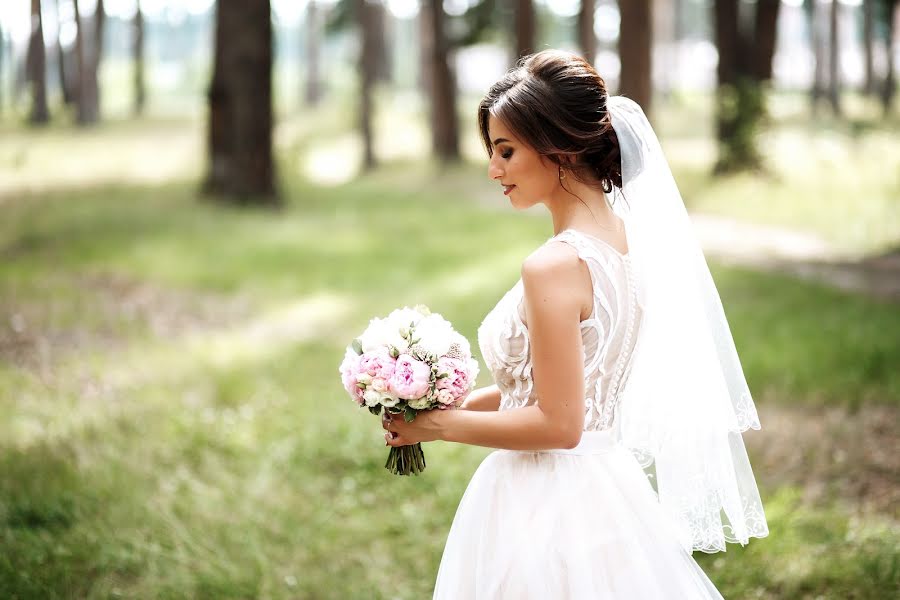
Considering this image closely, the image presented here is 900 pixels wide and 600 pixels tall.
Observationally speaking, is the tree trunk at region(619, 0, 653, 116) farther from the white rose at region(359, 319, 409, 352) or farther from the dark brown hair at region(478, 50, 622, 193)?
the white rose at region(359, 319, 409, 352)

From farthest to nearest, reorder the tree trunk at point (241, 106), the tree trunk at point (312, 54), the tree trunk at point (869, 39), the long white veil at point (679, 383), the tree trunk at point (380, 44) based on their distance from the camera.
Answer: the tree trunk at point (312, 54)
the tree trunk at point (380, 44)
the tree trunk at point (869, 39)
the tree trunk at point (241, 106)
the long white veil at point (679, 383)

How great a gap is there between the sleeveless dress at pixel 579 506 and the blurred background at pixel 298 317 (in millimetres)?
2030

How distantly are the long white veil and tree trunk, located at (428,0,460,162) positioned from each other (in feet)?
75.3

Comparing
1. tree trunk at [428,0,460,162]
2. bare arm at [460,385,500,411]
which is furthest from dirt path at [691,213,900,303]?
tree trunk at [428,0,460,162]

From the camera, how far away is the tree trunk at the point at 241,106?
1541cm

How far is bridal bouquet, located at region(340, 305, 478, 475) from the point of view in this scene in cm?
242

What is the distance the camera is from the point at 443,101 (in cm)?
2552

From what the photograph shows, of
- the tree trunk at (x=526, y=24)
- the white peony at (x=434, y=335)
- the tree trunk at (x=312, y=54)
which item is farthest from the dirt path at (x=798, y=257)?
the tree trunk at (x=312, y=54)

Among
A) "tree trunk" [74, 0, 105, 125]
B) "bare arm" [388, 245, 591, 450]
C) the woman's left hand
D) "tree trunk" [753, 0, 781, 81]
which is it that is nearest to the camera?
"bare arm" [388, 245, 591, 450]

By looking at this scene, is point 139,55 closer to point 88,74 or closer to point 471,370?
point 88,74

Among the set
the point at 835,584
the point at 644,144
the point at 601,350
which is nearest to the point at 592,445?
the point at 601,350

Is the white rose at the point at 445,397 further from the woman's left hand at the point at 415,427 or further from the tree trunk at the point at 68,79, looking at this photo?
the tree trunk at the point at 68,79

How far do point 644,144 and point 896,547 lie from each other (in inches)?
114

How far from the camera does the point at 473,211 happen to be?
1720 cm
